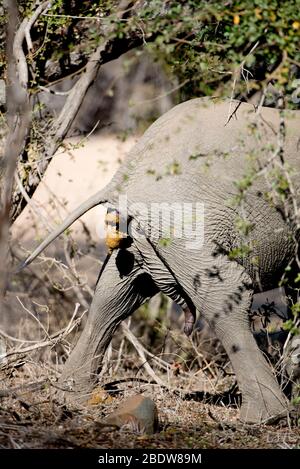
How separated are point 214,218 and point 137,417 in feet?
3.94

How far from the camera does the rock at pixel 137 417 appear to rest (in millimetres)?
4961

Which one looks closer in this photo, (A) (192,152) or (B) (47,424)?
(B) (47,424)

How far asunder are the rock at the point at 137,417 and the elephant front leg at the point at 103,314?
2.28ft

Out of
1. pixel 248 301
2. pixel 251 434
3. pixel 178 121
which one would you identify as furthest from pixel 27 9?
pixel 251 434

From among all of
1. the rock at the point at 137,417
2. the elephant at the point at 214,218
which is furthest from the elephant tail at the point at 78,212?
the rock at the point at 137,417

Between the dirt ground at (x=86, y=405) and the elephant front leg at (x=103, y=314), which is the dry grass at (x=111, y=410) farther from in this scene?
the elephant front leg at (x=103, y=314)

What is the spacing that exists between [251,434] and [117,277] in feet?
4.26

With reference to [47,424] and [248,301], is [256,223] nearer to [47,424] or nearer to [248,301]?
[248,301]

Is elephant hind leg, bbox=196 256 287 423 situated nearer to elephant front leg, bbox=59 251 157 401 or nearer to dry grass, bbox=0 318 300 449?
dry grass, bbox=0 318 300 449

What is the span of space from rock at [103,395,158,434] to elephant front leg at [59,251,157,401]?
0.70 meters

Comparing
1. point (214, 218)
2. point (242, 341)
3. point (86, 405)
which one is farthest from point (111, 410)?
point (214, 218)

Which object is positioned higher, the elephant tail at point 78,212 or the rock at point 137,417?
the elephant tail at point 78,212

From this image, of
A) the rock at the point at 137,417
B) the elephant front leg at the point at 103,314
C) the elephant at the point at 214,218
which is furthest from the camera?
the elephant front leg at the point at 103,314
